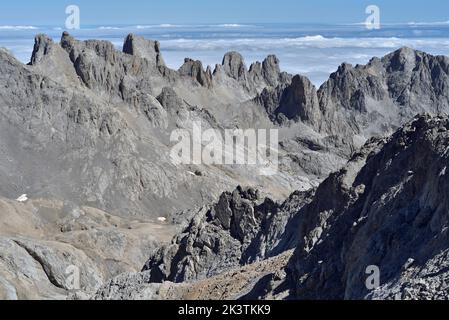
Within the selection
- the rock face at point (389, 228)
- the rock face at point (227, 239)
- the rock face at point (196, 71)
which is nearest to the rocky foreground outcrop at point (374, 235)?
the rock face at point (389, 228)

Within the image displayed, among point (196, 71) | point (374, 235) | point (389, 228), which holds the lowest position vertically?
point (196, 71)

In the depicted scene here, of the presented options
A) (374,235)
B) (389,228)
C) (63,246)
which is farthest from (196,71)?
(389,228)

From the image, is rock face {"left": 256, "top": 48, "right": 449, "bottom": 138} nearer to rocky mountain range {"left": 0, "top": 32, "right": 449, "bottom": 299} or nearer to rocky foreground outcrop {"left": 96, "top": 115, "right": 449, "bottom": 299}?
rocky mountain range {"left": 0, "top": 32, "right": 449, "bottom": 299}

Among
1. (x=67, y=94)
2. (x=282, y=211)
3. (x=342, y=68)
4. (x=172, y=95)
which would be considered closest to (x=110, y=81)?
(x=172, y=95)

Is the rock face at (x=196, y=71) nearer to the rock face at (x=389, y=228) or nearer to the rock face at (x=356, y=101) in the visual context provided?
the rock face at (x=356, y=101)

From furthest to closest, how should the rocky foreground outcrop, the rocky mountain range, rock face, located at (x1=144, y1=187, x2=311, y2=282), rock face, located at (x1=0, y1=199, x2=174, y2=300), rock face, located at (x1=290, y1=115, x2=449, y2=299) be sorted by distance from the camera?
rock face, located at (x1=0, y1=199, x2=174, y2=300) → rock face, located at (x1=144, y1=187, x2=311, y2=282) → the rocky mountain range → the rocky foreground outcrop → rock face, located at (x1=290, y1=115, x2=449, y2=299)

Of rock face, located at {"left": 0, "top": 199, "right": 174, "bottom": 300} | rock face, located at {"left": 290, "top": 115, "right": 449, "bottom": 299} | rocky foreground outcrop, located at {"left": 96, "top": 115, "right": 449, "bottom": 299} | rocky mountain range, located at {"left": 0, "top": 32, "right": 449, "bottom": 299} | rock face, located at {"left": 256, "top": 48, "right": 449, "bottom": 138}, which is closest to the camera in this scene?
rock face, located at {"left": 290, "top": 115, "right": 449, "bottom": 299}

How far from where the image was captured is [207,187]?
104000 millimetres

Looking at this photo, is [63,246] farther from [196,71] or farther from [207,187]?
[196,71]

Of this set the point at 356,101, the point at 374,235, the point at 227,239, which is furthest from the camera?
the point at 356,101

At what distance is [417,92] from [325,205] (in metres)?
166

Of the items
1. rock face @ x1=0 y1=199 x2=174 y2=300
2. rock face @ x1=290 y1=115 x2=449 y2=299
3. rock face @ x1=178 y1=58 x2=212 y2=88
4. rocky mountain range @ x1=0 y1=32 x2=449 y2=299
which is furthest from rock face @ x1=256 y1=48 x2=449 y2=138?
rock face @ x1=290 y1=115 x2=449 y2=299

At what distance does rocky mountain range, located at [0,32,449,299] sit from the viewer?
28094mm

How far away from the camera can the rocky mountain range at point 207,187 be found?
2809cm
